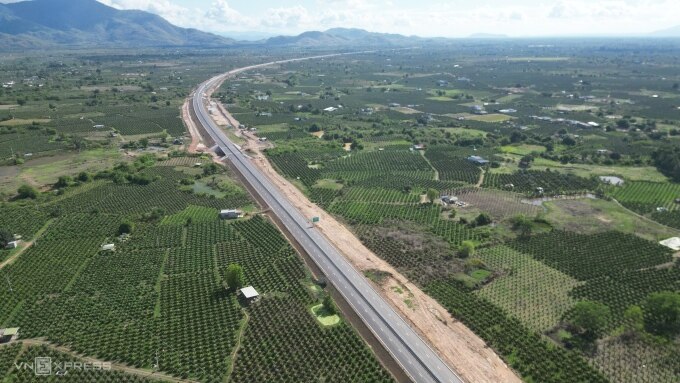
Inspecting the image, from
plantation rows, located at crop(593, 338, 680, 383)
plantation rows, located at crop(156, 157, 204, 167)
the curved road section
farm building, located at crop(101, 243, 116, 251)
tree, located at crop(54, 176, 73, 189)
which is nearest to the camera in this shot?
plantation rows, located at crop(593, 338, 680, 383)

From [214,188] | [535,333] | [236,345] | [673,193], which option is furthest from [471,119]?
[236,345]

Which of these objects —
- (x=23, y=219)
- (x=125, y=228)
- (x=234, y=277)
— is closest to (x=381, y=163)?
(x=125, y=228)

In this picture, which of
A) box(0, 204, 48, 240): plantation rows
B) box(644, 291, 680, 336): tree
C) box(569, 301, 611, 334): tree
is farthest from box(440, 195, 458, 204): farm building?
box(0, 204, 48, 240): plantation rows

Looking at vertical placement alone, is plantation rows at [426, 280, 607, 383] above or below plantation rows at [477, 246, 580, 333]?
above

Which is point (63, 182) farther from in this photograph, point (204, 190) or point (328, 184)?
point (328, 184)

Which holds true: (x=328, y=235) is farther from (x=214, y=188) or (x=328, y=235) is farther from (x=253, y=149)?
(x=253, y=149)

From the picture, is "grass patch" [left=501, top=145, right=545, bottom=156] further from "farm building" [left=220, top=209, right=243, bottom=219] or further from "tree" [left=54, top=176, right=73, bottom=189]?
"tree" [left=54, top=176, right=73, bottom=189]

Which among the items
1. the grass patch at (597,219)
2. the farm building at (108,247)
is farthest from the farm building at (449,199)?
the farm building at (108,247)
